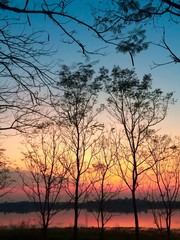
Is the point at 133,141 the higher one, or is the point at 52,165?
the point at 133,141

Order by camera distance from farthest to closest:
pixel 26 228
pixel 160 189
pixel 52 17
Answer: pixel 26 228
pixel 160 189
pixel 52 17

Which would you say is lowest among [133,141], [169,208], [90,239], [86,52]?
[90,239]

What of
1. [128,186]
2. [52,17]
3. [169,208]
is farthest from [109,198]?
[52,17]

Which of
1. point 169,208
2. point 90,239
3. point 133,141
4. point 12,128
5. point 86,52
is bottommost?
point 90,239

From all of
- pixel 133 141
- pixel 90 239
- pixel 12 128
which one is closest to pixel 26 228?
pixel 90 239

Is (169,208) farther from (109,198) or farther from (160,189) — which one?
(109,198)

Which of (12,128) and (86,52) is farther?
(12,128)

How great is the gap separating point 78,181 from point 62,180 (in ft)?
2.24

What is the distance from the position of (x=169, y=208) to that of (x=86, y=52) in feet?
37.4

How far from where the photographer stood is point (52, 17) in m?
2.64

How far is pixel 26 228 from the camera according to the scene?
86.6ft

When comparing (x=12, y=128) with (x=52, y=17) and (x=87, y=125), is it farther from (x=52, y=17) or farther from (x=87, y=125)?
(x=87, y=125)

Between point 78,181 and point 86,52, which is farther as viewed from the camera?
point 78,181

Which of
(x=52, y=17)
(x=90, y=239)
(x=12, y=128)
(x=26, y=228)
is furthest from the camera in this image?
(x=26, y=228)
